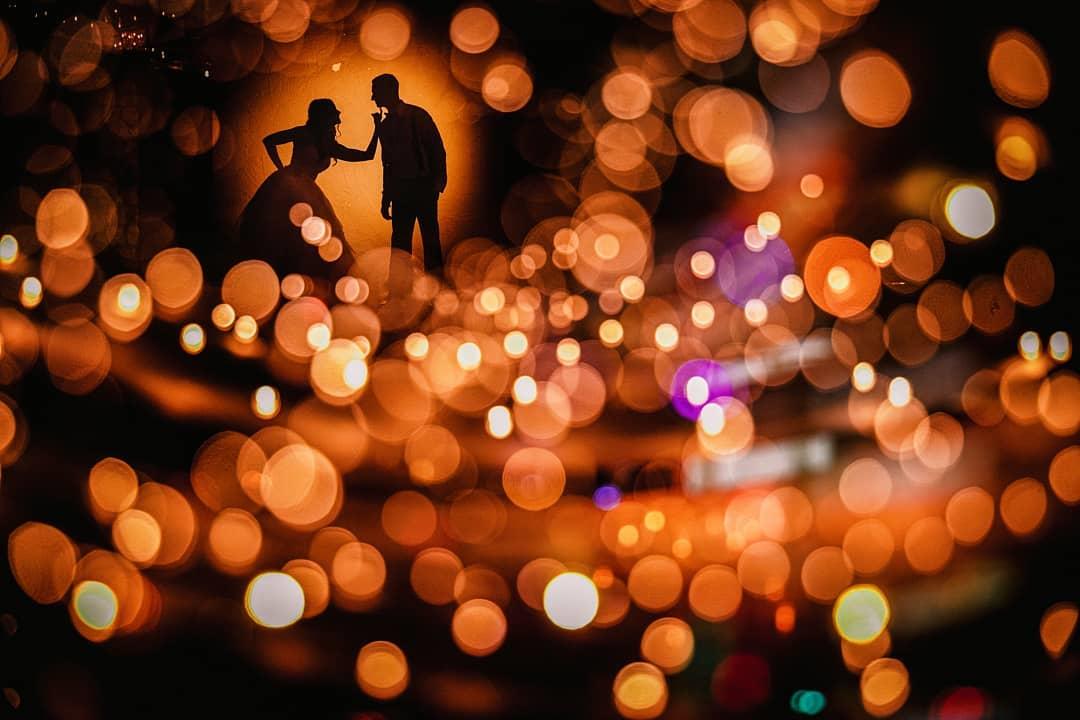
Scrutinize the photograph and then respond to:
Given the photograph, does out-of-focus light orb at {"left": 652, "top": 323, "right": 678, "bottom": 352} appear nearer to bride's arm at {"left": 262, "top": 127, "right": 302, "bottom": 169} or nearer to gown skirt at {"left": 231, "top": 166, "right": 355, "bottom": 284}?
gown skirt at {"left": 231, "top": 166, "right": 355, "bottom": 284}

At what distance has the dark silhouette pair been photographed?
1.51 metres

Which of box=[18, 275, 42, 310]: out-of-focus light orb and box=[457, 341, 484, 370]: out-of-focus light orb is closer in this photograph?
box=[18, 275, 42, 310]: out-of-focus light orb

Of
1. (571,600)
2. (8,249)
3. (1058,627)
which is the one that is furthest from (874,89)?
(8,249)

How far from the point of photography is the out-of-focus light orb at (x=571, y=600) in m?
1.12

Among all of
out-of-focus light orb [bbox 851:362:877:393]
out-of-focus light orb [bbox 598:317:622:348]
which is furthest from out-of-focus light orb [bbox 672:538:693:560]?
out-of-focus light orb [bbox 598:317:622:348]

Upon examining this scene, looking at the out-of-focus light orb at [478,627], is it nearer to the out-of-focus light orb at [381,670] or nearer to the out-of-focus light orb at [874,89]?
the out-of-focus light orb at [381,670]

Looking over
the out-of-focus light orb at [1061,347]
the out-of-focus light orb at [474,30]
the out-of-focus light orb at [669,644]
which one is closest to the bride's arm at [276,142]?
the out-of-focus light orb at [474,30]

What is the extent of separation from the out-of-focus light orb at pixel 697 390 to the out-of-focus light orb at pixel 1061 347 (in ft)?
1.80

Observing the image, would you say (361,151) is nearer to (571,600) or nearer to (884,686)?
(571,600)

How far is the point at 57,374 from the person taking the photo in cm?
120

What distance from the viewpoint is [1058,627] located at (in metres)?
1.07

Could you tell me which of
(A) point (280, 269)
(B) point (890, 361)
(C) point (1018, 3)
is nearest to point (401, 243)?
(A) point (280, 269)

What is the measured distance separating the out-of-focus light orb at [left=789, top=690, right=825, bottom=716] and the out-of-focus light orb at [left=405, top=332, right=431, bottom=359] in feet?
2.70

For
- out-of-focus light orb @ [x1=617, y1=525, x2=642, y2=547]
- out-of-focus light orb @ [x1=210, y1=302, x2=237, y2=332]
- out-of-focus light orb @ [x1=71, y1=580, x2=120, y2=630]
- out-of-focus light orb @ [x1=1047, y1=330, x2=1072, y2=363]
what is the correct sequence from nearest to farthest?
out-of-focus light orb @ [x1=71, y1=580, x2=120, y2=630] < out-of-focus light orb @ [x1=1047, y1=330, x2=1072, y2=363] < out-of-focus light orb @ [x1=617, y1=525, x2=642, y2=547] < out-of-focus light orb @ [x1=210, y1=302, x2=237, y2=332]
